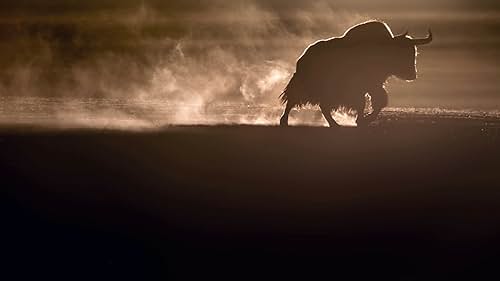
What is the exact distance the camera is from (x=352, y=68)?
62.7 feet

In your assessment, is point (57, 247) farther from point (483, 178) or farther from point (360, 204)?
point (483, 178)

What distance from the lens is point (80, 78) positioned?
4591 cm

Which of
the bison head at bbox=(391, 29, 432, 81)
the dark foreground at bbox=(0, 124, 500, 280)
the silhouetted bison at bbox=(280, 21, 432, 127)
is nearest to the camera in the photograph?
the dark foreground at bbox=(0, 124, 500, 280)

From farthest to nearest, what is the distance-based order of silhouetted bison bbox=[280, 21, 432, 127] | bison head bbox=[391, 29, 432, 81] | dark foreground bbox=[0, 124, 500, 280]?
bison head bbox=[391, 29, 432, 81], silhouetted bison bbox=[280, 21, 432, 127], dark foreground bbox=[0, 124, 500, 280]

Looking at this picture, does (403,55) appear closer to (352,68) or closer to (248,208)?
(352,68)

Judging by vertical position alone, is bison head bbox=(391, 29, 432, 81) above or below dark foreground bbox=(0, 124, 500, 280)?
above

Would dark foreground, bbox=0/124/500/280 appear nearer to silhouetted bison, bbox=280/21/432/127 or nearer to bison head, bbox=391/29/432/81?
silhouetted bison, bbox=280/21/432/127

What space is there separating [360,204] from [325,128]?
8441 mm

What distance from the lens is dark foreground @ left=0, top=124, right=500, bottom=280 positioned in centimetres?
827

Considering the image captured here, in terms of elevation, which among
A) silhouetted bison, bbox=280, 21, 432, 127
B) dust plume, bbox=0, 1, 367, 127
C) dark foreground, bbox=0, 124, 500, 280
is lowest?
dark foreground, bbox=0, 124, 500, 280

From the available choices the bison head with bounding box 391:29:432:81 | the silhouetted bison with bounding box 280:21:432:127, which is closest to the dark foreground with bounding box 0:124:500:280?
the silhouetted bison with bounding box 280:21:432:127

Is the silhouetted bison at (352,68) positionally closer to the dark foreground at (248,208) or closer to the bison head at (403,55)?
the bison head at (403,55)

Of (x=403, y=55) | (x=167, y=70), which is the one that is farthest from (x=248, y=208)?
(x=167, y=70)

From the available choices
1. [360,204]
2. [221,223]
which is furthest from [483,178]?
[221,223]
